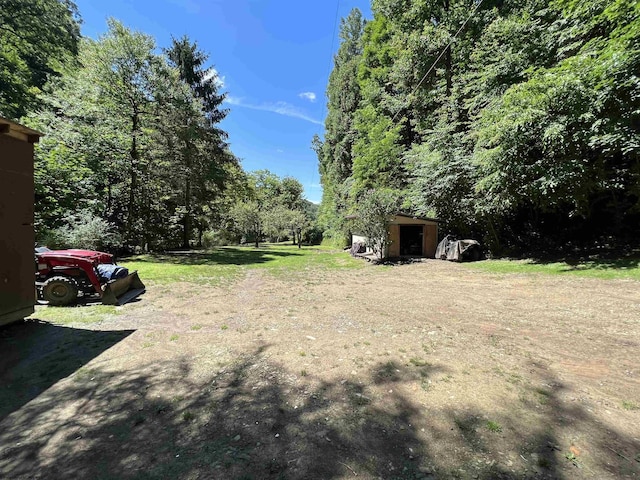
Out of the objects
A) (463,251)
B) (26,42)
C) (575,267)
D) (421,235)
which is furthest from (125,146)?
(575,267)

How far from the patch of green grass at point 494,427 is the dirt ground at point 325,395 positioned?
0.06ft

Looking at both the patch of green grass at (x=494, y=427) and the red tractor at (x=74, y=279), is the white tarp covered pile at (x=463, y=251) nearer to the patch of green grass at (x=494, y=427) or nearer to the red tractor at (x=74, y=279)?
the patch of green grass at (x=494, y=427)

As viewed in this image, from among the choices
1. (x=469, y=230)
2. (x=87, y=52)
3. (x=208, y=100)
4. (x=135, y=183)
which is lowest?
(x=469, y=230)

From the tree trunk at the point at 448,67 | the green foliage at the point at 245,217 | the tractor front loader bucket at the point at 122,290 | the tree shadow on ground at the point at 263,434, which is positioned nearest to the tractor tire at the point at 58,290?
the tractor front loader bucket at the point at 122,290

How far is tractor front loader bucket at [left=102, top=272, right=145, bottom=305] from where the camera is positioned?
5.51 meters

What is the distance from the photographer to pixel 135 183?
15422mm

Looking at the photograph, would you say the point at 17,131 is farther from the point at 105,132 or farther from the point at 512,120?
the point at 512,120

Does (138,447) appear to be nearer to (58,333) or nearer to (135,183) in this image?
(58,333)

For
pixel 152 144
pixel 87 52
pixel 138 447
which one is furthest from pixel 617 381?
pixel 87 52

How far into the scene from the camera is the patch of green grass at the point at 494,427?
2121 millimetres

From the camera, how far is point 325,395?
262 centimetres

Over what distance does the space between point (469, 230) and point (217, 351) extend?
1455 cm

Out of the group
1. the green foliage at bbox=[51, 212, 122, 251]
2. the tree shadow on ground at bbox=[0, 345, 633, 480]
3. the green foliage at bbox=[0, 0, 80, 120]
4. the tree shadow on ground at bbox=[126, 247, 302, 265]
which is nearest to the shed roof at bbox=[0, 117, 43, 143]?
the tree shadow on ground at bbox=[0, 345, 633, 480]

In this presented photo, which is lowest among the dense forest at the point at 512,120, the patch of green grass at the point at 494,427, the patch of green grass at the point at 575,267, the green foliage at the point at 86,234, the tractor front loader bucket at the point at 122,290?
the patch of green grass at the point at 494,427
